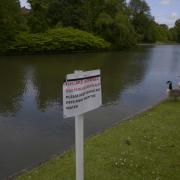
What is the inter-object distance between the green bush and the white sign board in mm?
39393

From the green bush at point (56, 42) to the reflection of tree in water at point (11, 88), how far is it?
15758 millimetres

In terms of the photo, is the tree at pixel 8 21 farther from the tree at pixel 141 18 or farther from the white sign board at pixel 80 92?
the white sign board at pixel 80 92

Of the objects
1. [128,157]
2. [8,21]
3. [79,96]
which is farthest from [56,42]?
[79,96]

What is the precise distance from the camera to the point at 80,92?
3682 mm

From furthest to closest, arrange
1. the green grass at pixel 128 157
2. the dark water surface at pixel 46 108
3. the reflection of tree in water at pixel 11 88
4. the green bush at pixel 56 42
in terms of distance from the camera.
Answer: the green bush at pixel 56 42 < the reflection of tree in water at pixel 11 88 < the dark water surface at pixel 46 108 < the green grass at pixel 128 157

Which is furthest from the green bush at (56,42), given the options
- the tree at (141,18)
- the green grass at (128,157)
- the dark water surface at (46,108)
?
the green grass at (128,157)

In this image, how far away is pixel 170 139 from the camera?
7.64 m

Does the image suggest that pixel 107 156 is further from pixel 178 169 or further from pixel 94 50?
pixel 94 50

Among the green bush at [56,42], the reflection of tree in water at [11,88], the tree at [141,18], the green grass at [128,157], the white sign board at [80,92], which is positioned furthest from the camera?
the tree at [141,18]

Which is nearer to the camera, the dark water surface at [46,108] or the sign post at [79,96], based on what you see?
the sign post at [79,96]

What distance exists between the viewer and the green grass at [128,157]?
5.82 metres

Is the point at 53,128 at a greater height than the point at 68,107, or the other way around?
the point at 68,107

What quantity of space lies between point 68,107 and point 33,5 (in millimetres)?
46029

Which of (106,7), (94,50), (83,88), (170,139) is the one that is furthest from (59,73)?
(106,7)
